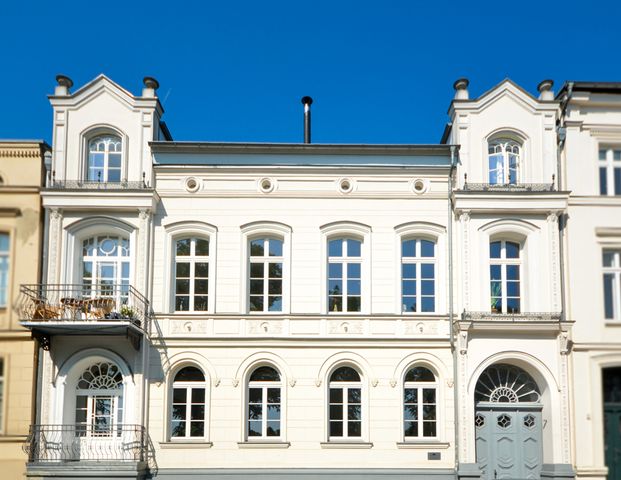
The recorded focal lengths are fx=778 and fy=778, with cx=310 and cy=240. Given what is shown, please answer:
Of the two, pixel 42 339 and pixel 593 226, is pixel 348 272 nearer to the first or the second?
pixel 593 226

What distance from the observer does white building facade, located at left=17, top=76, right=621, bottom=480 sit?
1961 centimetres

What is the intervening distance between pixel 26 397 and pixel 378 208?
1025 centimetres

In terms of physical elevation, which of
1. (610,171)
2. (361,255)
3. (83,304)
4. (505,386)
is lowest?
(505,386)

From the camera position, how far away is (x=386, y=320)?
66.6ft

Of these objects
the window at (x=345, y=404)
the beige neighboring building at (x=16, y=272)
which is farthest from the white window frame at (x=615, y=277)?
the beige neighboring building at (x=16, y=272)

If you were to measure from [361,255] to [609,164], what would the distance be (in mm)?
7215

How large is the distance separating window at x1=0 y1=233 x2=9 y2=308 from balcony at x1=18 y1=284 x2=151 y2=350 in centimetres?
53

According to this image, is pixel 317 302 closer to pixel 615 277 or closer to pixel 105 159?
pixel 105 159

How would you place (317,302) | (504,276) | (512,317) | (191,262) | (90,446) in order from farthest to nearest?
(191,262)
(504,276)
(317,302)
(512,317)
(90,446)

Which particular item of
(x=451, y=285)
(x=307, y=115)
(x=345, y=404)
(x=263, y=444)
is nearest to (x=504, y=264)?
(x=451, y=285)

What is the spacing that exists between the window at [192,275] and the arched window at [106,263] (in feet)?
4.45

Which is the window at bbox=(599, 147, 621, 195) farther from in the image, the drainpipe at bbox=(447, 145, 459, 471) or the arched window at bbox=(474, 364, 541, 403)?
the arched window at bbox=(474, 364, 541, 403)

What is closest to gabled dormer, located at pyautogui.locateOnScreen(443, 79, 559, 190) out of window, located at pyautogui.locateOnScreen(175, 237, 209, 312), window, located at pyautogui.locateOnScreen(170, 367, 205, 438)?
window, located at pyautogui.locateOnScreen(175, 237, 209, 312)

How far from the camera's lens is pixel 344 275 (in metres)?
20.8
